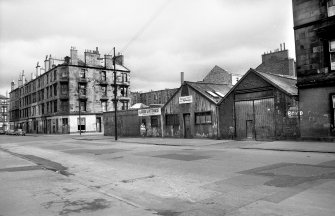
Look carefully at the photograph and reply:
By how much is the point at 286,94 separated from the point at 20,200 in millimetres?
18460

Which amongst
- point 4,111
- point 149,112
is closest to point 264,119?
point 149,112

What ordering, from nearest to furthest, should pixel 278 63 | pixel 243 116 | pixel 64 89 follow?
pixel 243 116 → pixel 278 63 → pixel 64 89

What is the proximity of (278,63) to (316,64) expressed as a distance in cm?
2365

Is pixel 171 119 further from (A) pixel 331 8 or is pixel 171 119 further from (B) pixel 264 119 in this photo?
(A) pixel 331 8

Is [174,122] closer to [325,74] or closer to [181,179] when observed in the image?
[325,74]

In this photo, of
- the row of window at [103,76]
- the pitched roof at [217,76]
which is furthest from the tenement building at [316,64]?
the row of window at [103,76]

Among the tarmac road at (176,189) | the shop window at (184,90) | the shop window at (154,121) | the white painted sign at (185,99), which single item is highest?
the shop window at (184,90)

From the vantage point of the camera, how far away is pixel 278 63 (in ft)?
137

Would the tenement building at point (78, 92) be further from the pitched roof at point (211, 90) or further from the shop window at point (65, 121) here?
the pitched roof at point (211, 90)

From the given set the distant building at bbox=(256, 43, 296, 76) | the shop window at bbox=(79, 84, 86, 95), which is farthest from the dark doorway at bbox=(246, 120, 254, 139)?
the shop window at bbox=(79, 84, 86, 95)

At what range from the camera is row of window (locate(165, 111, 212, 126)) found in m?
26.5

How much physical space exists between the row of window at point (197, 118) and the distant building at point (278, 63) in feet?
62.2

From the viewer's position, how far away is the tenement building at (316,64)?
60.7 ft

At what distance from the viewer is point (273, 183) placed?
764cm
